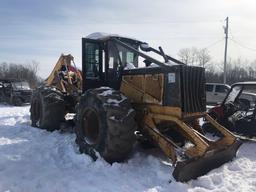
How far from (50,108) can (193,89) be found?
4.79 m

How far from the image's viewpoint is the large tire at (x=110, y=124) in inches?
260

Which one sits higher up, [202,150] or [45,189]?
[202,150]

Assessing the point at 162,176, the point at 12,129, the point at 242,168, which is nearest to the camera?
the point at 162,176

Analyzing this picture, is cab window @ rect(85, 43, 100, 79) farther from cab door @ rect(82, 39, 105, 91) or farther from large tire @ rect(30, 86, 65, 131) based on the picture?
large tire @ rect(30, 86, 65, 131)

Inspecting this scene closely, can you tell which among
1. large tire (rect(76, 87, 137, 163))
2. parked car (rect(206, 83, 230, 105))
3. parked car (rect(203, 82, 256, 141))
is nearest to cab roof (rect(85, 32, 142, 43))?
large tire (rect(76, 87, 137, 163))

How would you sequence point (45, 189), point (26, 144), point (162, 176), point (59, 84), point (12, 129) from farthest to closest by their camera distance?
1. point (59, 84)
2. point (12, 129)
3. point (26, 144)
4. point (162, 176)
5. point (45, 189)

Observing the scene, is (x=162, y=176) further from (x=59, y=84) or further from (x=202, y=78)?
Result: (x=59, y=84)

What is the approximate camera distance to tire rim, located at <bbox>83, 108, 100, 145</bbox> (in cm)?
756

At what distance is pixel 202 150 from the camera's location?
20.6 feet

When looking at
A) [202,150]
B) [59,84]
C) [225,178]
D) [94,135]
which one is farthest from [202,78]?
[59,84]

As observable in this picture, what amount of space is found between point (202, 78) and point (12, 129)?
6276 millimetres

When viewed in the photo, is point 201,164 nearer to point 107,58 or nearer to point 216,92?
point 107,58

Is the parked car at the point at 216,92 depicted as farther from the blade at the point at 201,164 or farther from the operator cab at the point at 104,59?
the blade at the point at 201,164

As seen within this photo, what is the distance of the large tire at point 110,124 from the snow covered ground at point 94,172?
216 millimetres
